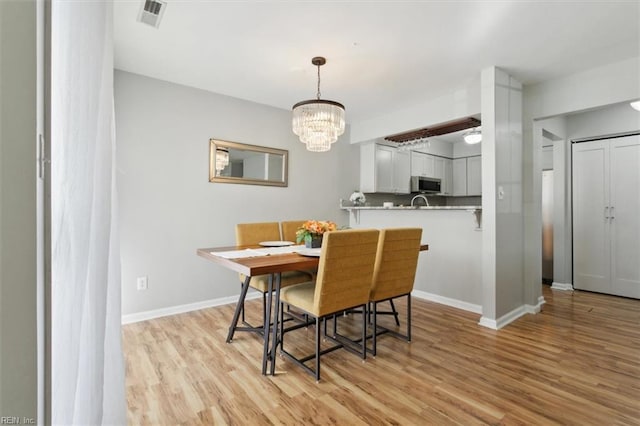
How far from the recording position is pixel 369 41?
2.44 metres

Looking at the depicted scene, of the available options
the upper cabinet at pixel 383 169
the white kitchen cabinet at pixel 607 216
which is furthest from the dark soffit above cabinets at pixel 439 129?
the white kitchen cabinet at pixel 607 216

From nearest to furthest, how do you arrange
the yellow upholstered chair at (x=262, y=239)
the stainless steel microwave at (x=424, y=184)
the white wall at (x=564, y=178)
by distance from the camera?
the yellow upholstered chair at (x=262, y=239), the white wall at (x=564, y=178), the stainless steel microwave at (x=424, y=184)

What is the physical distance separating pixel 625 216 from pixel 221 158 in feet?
16.4

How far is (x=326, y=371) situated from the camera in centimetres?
207

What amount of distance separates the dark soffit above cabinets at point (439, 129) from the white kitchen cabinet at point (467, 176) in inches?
84.6

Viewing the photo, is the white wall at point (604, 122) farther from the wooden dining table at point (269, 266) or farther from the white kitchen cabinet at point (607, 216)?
the wooden dining table at point (269, 266)

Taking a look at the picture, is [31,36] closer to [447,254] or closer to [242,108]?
[242,108]

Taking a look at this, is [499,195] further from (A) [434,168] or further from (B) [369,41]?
(A) [434,168]

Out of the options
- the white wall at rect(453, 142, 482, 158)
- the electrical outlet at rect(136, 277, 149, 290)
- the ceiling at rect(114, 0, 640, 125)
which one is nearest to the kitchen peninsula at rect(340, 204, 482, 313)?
the ceiling at rect(114, 0, 640, 125)

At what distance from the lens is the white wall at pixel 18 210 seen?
464 millimetres

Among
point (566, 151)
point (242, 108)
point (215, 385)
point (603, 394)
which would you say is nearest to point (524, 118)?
point (566, 151)

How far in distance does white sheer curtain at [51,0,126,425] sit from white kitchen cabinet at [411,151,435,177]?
5.29m

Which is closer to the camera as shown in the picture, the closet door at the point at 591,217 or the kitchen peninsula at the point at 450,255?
the kitchen peninsula at the point at 450,255

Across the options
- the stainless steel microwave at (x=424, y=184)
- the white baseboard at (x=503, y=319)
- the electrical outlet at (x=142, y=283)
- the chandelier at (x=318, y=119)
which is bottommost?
the white baseboard at (x=503, y=319)
